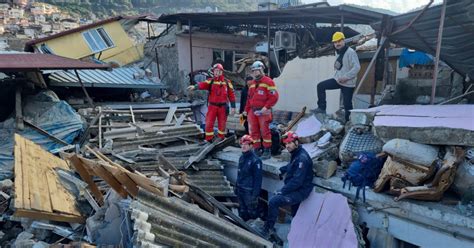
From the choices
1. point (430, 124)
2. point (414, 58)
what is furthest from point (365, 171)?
point (414, 58)

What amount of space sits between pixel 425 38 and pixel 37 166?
7261 millimetres

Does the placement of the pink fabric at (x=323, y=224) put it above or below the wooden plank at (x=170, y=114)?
below

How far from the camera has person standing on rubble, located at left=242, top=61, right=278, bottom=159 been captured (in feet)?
19.5

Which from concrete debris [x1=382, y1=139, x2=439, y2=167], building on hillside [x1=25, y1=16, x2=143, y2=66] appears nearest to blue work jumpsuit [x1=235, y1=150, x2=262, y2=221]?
concrete debris [x1=382, y1=139, x2=439, y2=167]

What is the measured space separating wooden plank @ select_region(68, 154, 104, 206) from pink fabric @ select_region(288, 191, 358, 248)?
3.05m

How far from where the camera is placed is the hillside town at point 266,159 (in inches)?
165

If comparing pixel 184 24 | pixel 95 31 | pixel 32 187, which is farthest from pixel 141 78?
pixel 32 187

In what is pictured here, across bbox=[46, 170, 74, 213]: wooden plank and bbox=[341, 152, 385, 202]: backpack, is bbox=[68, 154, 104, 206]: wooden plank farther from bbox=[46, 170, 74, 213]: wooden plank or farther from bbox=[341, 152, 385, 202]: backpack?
bbox=[341, 152, 385, 202]: backpack

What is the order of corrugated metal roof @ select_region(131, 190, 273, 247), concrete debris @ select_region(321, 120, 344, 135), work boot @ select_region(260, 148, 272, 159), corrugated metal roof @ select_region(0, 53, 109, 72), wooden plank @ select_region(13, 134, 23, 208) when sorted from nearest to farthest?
1. corrugated metal roof @ select_region(131, 190, 273, 247)
2. wooden plank @ select_region(13, 134, 23, 208)
3. concrete debris @ select_region(321, 120, 344, 135)
4. work boot @ select_region(260, 148, 272, 159)
5. corrugated metal roof @ select_region(0, 53, 109, 72)

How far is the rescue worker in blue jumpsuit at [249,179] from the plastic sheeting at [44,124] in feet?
15.9

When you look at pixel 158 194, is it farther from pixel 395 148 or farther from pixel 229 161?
pixel 395 148

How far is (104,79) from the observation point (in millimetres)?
11477

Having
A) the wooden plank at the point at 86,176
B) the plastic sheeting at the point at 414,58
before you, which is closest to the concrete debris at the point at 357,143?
the wooden plank at the point at 86,176

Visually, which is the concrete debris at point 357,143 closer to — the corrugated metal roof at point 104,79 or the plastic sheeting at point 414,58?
the plastic sheeting at point 414,58
